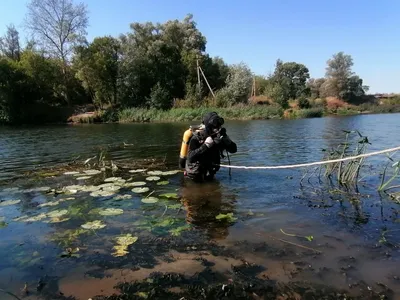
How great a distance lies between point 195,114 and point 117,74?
1529 cm

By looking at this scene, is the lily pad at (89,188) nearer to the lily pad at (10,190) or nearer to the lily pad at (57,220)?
the lily pad at (10,190)

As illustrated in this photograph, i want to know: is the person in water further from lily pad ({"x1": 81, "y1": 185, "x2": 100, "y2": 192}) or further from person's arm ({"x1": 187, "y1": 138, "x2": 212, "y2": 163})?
lily pad ({"x1": 81, "y1": 185, "x2": 100, "y2": 192})

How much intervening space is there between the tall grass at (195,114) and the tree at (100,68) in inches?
311

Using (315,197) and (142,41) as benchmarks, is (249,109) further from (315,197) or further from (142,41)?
(315,197)

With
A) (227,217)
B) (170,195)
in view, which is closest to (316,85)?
(170,195)

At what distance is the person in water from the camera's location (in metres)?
7.96

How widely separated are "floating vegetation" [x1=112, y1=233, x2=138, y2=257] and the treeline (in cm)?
4016

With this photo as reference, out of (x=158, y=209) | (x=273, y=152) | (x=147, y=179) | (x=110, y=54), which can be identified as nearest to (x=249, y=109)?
(x=110, y=54)

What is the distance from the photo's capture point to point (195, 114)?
39.5 m

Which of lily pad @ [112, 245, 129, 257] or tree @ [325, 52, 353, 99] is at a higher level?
tree @ [325, 52, 353, 99]

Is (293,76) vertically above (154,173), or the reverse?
(293,76)

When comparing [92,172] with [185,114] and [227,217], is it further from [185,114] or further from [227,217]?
[185,114]

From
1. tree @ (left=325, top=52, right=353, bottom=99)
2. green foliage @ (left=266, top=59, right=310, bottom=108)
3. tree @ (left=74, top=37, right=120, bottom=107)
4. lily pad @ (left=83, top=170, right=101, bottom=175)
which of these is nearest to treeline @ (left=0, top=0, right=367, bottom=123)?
tree @ (left=74, top=37, right=120, bottom=107)

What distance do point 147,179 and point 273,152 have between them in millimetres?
6675
